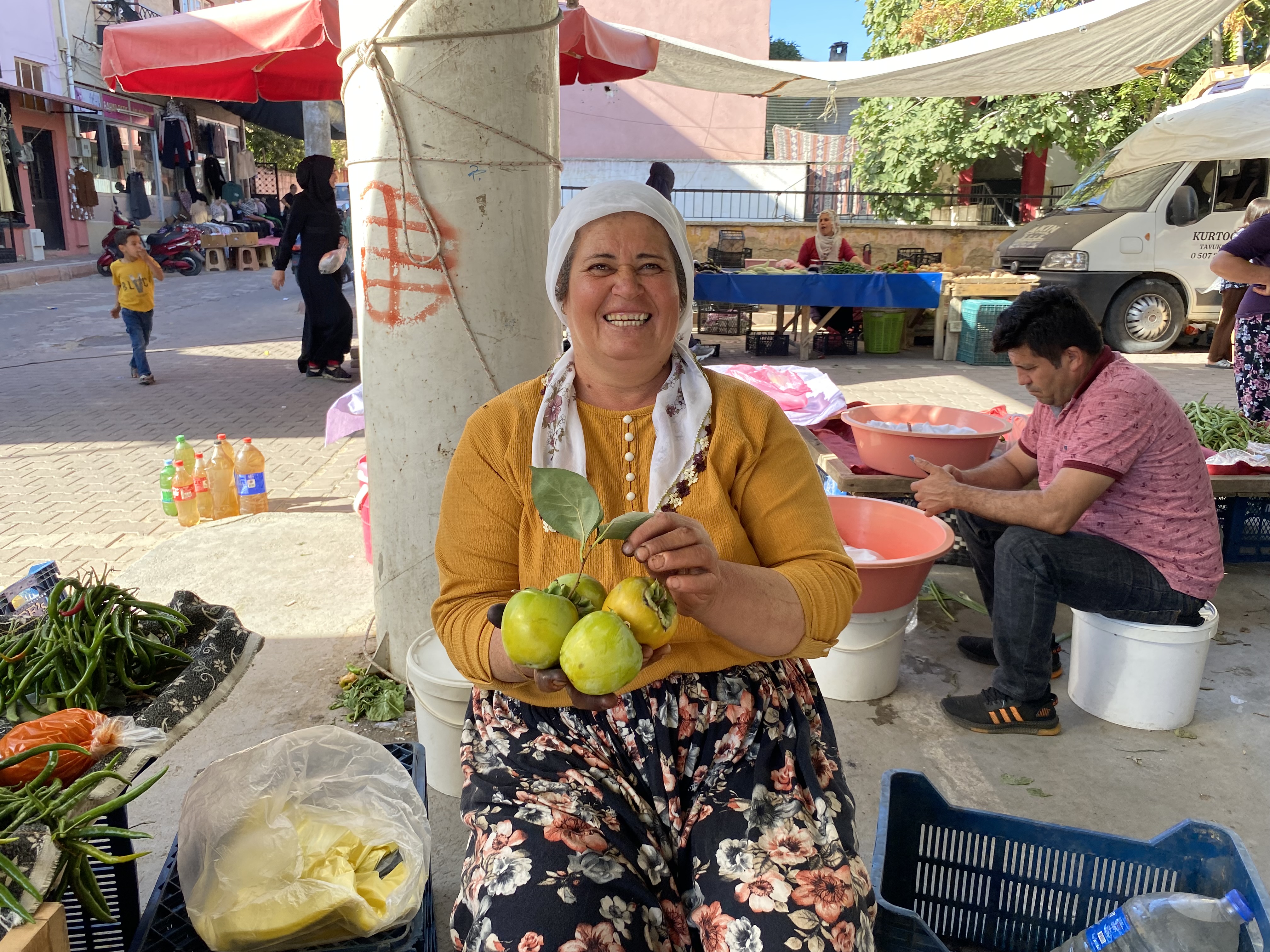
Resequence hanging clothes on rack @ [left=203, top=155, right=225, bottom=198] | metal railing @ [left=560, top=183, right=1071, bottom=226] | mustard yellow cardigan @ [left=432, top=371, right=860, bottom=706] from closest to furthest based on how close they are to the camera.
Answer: mustard yellow cardigan @ [left=432, top=371, right=860, bottom=706] → metal railing @ [left=560, top=183, right=1071, bottom=226] → hanging clothes on rack @ [left=203, top=155, right=225, bottom=198]

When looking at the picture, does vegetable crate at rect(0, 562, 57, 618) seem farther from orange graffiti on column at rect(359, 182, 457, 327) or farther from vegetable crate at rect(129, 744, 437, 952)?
orange graffiti on column at rect(359, 182, 457, 327)

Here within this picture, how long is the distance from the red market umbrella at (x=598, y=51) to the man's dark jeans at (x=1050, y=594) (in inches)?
204

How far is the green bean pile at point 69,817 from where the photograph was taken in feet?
5.04

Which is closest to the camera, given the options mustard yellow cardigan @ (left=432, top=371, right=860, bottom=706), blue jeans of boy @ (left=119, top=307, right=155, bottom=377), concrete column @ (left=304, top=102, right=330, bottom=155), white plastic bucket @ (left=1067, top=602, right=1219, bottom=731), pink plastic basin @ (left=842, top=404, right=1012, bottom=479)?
mustard yellow cardigan @ (left=432, top=371, right=860, bottom=706)

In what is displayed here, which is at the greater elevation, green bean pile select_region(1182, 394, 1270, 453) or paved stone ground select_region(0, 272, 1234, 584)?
green bean pile select_region(1182, 394, 1270, 453)

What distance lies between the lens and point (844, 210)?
777 inches

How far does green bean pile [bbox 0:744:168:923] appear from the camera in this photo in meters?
1.54

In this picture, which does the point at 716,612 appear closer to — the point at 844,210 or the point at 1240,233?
the point at 1240,233

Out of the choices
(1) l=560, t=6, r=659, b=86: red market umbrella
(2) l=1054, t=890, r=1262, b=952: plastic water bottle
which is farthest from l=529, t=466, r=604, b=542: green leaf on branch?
(1) l=560, t=6, r=659, b=86: red market umbrella

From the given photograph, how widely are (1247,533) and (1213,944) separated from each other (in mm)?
3292

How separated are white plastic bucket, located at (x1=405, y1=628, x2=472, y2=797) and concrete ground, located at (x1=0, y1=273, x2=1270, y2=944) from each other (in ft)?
0.14

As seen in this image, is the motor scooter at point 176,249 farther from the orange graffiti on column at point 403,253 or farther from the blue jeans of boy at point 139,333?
the orange graffiti on column at point 403,253

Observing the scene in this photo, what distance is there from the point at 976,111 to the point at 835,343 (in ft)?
25.7

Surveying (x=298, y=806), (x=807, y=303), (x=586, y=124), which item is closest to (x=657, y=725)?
(x=298, y=806)
